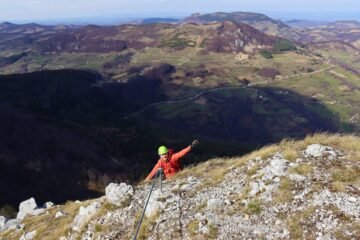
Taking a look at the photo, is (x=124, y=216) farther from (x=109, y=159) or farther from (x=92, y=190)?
(x=109, y=159)

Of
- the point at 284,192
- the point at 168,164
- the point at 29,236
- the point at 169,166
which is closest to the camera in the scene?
the point at 284,192

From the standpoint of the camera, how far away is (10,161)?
305ft

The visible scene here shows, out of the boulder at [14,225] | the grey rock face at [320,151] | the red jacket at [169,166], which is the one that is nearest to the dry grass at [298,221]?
the grey rock face at [320,151]

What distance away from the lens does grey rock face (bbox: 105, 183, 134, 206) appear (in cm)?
1889

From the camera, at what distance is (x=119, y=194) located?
1906 centimetres

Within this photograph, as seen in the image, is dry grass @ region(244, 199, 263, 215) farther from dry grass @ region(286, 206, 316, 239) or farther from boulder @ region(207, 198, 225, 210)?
dry grass @ region(286, 206, 316, 239)

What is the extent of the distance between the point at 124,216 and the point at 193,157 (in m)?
101

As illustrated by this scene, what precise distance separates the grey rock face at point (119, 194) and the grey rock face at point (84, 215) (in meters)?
0.75

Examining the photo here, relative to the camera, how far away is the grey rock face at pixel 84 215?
18.7 meters

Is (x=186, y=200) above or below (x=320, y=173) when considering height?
below

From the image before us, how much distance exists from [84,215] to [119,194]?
202cm

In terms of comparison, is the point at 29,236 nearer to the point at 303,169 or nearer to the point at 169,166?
the point at 169,166

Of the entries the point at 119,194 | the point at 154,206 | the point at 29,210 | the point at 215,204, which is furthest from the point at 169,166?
the point at 29,210

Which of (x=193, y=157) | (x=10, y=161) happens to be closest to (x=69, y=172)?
(x=10, y=161)
